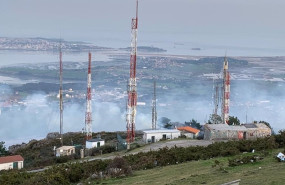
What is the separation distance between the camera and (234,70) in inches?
3996

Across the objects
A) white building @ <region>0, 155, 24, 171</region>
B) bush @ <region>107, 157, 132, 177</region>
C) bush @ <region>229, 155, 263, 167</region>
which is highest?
bush @ <region>229, 155, 263, 167</region>

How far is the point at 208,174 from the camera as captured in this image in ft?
39.9

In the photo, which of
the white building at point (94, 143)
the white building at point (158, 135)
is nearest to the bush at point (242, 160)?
the white building at point (158, 135)

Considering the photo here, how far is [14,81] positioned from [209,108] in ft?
126

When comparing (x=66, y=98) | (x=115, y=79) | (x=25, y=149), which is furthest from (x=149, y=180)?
(x=115, y=79)

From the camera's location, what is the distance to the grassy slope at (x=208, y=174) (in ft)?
36.1

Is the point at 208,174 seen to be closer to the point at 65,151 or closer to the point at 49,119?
the point at 65,151

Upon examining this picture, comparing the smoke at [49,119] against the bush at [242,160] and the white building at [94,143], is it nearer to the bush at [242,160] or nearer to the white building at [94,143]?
the white building at [94,143]

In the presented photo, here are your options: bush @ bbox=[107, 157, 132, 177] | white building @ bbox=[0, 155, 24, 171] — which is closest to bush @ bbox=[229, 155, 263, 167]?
bush @ bbox=[107, 157, 132, 177]

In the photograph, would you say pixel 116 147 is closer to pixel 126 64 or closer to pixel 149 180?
pixel 149 180

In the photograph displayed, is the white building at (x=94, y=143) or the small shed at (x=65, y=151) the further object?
the white building at (x=94, y=143)

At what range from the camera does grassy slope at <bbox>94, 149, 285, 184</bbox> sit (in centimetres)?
1100

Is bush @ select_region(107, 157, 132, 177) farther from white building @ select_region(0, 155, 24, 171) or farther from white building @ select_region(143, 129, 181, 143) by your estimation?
white building @ select_region(143, 129, 181, 143)

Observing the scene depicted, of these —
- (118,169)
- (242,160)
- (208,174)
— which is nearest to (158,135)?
(118,169)
